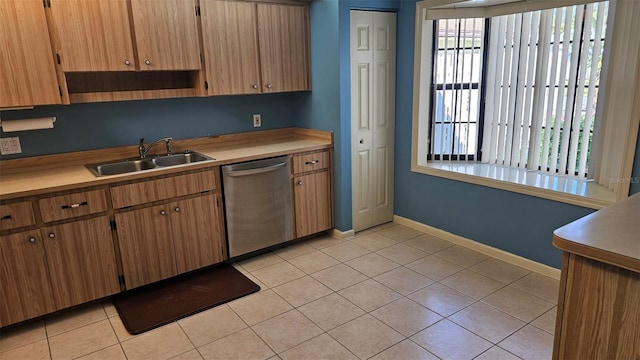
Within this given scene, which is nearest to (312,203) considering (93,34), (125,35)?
(125,35)

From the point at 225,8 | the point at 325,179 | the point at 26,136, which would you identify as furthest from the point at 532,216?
the point at 26,136

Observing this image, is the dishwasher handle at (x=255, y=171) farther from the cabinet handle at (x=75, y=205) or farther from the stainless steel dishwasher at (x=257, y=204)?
the cabinet handle at (x=75, y=205)

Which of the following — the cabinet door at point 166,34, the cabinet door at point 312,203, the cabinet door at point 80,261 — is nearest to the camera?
the cabinet door at point 80,261

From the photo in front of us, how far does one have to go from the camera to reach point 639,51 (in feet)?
8.07

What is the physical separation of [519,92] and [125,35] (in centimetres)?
308

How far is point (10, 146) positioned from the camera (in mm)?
2824

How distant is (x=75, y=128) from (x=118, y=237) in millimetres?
946

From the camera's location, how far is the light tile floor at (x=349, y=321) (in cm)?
230

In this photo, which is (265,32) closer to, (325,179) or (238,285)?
(325,179)

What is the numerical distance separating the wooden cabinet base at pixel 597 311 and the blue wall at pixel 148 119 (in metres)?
2.93

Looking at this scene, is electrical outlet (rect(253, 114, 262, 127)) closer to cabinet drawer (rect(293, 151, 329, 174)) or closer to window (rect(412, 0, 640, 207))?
cabinet drawer (rect(293, 151, 329, 174))

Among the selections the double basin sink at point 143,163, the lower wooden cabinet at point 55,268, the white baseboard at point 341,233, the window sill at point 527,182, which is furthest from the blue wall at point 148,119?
the window sill at point 527,182

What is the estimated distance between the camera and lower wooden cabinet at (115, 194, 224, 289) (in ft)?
9.16

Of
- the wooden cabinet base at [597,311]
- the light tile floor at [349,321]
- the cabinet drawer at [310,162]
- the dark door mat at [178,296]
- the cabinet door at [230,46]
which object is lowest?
the light tile floor at [349,321]
